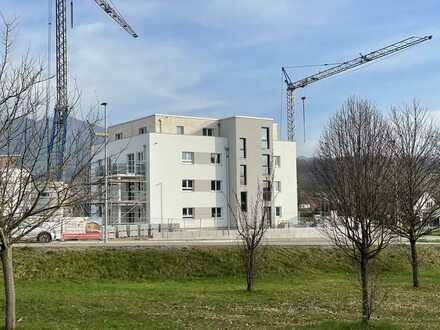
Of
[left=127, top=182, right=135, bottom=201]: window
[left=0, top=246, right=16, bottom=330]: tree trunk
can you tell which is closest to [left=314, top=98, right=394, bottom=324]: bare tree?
[left=0, top=246, right=16, bottom=330]: tree trunk

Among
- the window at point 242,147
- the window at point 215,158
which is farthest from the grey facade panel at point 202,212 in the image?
the window at point 242,147

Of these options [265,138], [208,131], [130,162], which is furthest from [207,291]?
[265,138]

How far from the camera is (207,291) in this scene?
714 inches

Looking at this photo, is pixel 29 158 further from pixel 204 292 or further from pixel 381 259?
pixel 381 259

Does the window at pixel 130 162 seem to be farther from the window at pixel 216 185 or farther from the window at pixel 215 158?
the window at pixel 216 185

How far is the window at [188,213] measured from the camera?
197 feet

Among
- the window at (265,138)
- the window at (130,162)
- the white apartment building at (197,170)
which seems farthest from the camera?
the window at (265,138)

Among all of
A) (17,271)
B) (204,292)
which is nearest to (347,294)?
(204,292)

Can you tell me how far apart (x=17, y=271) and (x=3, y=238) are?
13.1 metres

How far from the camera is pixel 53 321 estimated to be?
11320mm

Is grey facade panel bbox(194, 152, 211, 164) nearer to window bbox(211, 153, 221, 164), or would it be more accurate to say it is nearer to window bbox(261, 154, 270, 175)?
window bbox(211, 153, 221, 164)

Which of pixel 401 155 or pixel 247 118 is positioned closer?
pixel 401 155

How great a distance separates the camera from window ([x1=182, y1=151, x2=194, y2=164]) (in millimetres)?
61453

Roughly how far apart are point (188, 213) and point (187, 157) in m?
5.80
